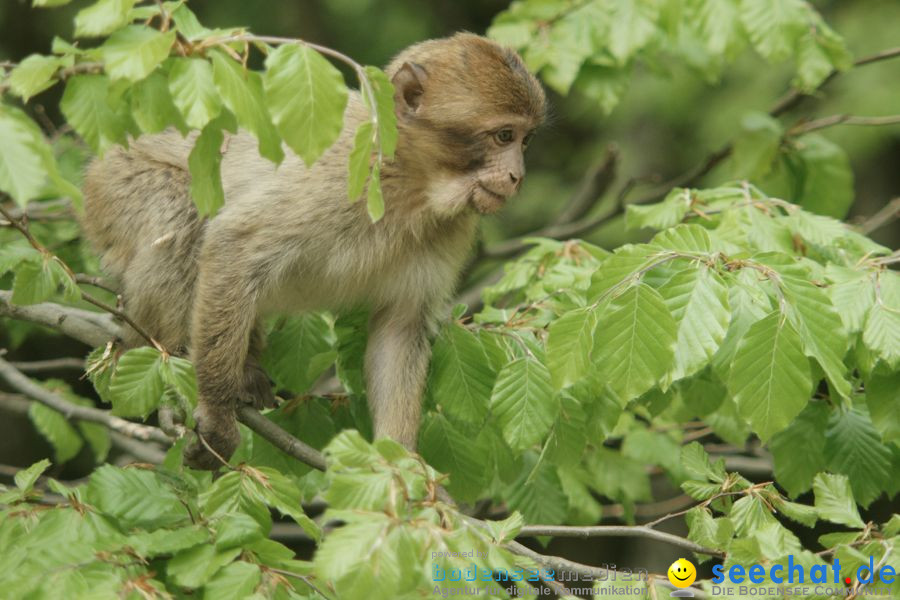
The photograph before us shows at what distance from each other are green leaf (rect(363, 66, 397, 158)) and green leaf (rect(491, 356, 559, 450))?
4.24 feet

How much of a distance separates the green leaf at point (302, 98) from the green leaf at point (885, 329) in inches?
81.8

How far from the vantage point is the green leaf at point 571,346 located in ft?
11.8

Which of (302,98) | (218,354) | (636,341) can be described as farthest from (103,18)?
(218,354)

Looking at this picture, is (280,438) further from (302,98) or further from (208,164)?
(302,98)

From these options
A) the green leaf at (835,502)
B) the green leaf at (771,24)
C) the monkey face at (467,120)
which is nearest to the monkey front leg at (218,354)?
the monkey face at (467,120)

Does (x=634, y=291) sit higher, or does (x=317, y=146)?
(x=317, y=146)

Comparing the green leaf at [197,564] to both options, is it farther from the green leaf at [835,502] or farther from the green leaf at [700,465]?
the green leaf at [835,502]

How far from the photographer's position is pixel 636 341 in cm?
350

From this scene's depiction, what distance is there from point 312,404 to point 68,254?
2.20m

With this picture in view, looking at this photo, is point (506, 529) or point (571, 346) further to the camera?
point (571, 346)

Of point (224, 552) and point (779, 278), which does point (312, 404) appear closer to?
point (224, 552)

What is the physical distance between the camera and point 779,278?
3617 mm

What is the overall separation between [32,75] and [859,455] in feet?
11.5

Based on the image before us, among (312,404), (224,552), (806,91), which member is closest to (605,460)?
(312,404)
